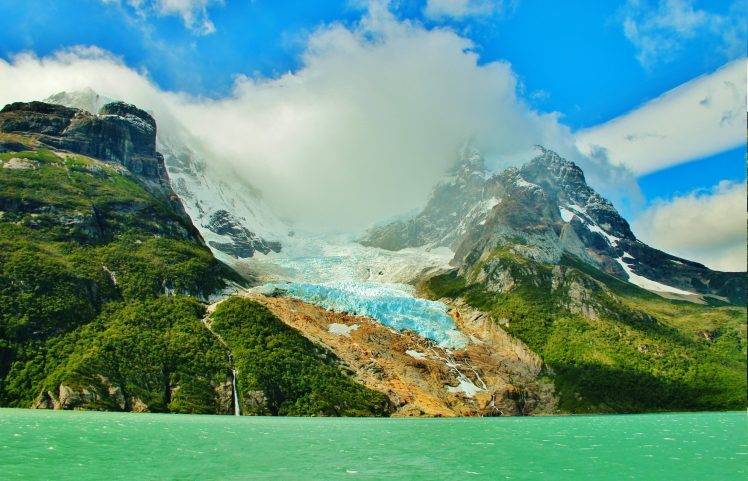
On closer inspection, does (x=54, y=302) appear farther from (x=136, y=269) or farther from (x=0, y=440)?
(x=0, y=440)

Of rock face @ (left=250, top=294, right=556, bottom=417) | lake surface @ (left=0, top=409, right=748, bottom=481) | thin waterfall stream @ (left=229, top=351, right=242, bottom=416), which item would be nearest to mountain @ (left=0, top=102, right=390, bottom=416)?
thin waterfall stream @ (left=229, top=351, right=242, bottom=416)

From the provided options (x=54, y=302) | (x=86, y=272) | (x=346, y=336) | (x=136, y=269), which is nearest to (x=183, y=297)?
(x=136, y=269)

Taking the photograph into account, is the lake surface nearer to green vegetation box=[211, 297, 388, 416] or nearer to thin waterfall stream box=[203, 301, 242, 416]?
thin waterfall stream box=[203, 301, 242, 416]

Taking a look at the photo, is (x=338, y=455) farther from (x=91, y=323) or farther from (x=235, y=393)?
(x=91, y=323)

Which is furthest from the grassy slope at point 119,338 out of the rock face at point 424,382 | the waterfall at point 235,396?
the rock face at point 424,382

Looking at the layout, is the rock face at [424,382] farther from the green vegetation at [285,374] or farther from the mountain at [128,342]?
the mountain at [128,342]

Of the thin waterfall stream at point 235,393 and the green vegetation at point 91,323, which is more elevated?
the green vegetation at point 91,323
